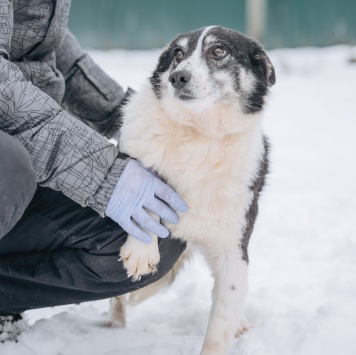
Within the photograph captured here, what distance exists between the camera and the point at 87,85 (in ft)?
7.99

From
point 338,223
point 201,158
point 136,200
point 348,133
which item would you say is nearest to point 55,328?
point 136,200

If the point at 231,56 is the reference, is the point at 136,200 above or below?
below

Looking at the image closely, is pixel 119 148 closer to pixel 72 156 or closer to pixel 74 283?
pixel 72 156

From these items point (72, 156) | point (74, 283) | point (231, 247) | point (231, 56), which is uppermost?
point (231, 56)

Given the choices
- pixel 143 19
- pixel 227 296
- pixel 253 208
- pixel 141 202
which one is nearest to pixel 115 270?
pixel 141 202

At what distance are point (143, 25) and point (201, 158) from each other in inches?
289

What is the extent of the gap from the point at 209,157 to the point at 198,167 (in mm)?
51

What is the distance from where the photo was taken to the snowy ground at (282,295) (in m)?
2.01

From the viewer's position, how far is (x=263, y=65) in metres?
2.16

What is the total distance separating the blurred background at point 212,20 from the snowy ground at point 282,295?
4255 millimetres

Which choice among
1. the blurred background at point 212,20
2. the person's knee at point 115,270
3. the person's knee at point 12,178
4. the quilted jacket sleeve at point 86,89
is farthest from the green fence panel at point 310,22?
the person's knee at point 12,178

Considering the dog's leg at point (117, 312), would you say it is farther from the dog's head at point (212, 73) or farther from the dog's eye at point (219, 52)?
the dog's eye at point (219, 52)

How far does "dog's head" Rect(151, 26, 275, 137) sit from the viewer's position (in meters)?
1.94

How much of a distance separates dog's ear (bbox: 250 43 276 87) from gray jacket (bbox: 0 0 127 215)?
641 millimetres
